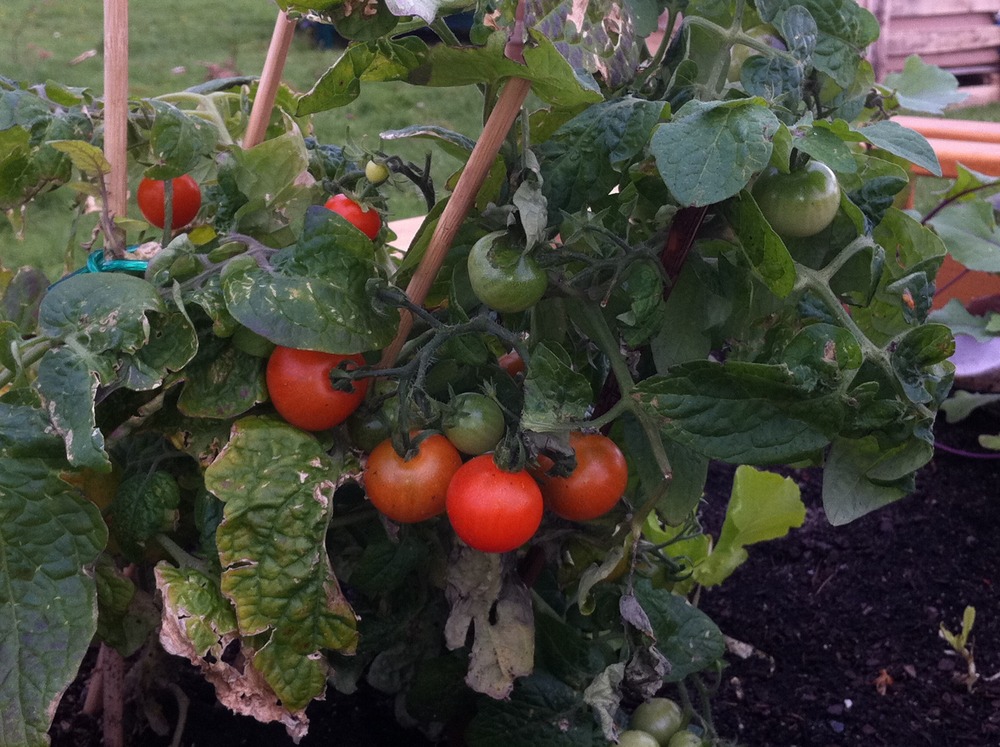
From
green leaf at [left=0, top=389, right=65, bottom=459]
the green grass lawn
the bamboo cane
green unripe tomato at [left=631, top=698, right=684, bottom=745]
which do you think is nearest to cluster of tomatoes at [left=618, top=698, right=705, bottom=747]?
green unripe tomato at [left=631, top=698, right=684, bottom=745]

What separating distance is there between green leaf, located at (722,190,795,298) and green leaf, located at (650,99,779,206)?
51mm

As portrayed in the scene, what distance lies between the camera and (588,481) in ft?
2.31

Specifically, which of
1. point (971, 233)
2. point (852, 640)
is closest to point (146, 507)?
point (852, 640)

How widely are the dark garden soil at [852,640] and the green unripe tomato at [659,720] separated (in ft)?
0.54

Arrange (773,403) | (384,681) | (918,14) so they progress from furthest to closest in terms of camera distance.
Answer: (918,14) → (384,681) → (773,403)

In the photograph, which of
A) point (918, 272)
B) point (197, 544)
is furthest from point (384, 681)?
point (918, 272)

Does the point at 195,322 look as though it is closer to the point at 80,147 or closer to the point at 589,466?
the point at 80,147

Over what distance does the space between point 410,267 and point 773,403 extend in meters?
0.32

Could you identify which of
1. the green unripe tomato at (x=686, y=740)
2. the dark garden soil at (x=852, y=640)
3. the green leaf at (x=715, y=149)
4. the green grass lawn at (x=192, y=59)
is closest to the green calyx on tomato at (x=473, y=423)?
the green leaf at (x=715, y=149)

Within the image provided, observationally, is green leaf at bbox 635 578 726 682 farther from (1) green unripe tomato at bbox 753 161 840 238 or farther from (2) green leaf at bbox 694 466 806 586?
(1) green unripe tomato at bbox 753 161 840 238

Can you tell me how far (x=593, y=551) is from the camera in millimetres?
895

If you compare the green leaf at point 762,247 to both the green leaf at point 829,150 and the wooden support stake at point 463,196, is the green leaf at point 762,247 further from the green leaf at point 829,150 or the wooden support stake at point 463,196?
the wooden support stake at point 463,196

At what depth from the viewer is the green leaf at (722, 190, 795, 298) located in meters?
0.63

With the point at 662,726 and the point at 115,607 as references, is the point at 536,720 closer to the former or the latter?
the point at 662,726
